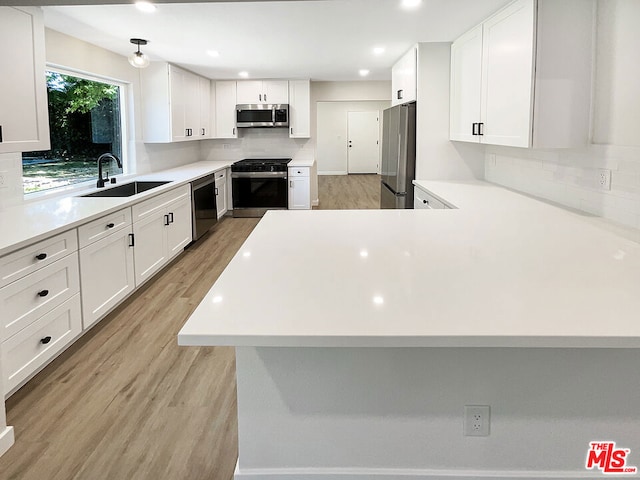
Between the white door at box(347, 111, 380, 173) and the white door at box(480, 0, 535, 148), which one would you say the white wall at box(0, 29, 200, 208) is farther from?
the white door at box(347, 111, 380, 173)

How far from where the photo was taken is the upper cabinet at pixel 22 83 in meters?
3.06

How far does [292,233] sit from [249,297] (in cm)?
95

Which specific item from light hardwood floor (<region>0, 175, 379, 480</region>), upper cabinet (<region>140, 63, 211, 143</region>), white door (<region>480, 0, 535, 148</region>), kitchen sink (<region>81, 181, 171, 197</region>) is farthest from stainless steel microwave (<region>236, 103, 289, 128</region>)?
light hardwood floor (<region>0, 175, 379, 480</region>)

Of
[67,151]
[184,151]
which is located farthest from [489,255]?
[184,151]

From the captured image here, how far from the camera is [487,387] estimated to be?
175cm

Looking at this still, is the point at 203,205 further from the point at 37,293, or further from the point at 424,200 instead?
the point at 37,293

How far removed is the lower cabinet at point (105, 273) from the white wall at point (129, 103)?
2.34 ft

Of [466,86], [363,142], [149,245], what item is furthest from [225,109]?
[363,142]

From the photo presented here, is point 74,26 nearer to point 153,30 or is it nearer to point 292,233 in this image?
point 153,30

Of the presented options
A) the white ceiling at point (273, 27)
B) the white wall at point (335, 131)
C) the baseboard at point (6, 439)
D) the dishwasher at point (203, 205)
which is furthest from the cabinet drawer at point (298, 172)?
the white wall at point (335, 131)

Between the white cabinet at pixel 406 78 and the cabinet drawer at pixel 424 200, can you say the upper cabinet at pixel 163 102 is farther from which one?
the cabinet drawer at pixel 424 200

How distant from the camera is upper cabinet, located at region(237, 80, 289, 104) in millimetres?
8422

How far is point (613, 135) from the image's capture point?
2875 mm

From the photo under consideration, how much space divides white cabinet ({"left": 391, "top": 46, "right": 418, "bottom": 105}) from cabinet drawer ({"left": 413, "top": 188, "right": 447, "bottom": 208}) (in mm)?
907
